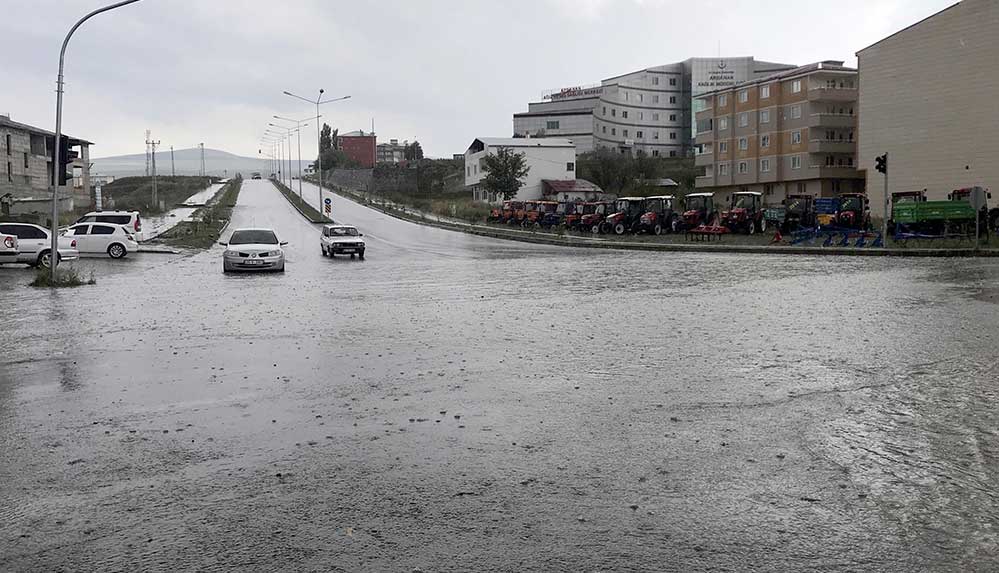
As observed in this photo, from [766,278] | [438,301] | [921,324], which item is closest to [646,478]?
[921,324]

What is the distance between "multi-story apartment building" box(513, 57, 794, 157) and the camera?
5231 inches

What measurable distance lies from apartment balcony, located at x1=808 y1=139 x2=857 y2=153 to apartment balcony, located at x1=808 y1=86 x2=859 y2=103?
355cm

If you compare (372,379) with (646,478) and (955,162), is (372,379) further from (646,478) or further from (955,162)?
(955,162)

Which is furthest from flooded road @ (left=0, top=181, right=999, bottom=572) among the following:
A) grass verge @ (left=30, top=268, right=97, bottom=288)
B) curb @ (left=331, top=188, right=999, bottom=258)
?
curb @ (left=331, top=188, right=999, bottom=258)

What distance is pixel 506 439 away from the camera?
6.98m

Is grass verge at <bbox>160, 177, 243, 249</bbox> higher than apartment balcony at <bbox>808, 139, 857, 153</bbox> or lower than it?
lower

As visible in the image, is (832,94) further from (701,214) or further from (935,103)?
(701,214)

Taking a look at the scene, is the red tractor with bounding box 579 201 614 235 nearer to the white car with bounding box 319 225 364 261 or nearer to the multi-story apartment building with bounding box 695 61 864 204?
the white car with bounding box 319 225 364 261

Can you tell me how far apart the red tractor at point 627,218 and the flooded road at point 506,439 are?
105 feet

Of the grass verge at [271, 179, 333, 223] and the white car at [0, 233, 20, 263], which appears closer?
the white car at [0, 233, 20, 263]

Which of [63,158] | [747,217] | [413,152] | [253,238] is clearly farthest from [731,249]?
[413,152]

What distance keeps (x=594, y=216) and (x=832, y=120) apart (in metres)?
Result: 35.6

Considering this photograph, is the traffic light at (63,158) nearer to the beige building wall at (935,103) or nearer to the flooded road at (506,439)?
the flooded road at (506,439)

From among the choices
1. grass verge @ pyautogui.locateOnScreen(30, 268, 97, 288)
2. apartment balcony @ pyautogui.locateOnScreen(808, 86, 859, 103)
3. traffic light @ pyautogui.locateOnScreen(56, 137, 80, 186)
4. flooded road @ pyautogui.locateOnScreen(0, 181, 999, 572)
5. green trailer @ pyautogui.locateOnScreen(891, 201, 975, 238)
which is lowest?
flooded road @ pyautogui.locateOnScreen(0, 181, 999, 572)
